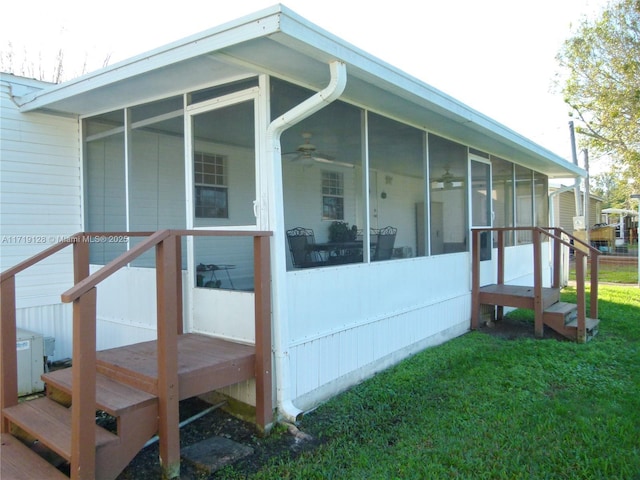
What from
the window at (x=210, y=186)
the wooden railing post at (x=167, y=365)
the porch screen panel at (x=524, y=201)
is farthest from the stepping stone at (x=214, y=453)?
the porch screen panel at (x=524, y=201)

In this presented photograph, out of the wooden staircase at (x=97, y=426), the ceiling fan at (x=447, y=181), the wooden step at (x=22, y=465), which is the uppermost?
the ceiling fan at (x=447, y=181)

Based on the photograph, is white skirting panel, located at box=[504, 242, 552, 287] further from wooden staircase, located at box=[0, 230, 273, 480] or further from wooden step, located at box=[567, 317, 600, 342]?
wooden staircase, located at box=[0, 230, 273, 480]

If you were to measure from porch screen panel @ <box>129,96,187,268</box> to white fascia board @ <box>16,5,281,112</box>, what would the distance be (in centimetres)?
52

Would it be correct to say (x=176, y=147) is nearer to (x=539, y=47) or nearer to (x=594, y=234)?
(x=539, y=47)

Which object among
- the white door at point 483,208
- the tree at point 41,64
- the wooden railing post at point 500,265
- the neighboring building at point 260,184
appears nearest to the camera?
the neighboring building at point 260,184

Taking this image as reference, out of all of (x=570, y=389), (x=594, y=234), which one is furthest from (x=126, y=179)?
(x=594, y=234)

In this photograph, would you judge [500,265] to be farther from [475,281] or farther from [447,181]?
[447,181]

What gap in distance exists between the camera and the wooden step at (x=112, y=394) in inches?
90.3

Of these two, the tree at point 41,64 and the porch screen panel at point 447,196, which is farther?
the tree at point 41,64

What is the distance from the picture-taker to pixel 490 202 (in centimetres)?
670

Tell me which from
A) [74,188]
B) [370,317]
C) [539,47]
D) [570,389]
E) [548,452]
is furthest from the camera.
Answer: [539,47]

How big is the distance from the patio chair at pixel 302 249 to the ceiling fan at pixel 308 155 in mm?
634

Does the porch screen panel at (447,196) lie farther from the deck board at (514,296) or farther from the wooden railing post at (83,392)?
the wooden railing post at (83,392)

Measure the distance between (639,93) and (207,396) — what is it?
13.6 metres
